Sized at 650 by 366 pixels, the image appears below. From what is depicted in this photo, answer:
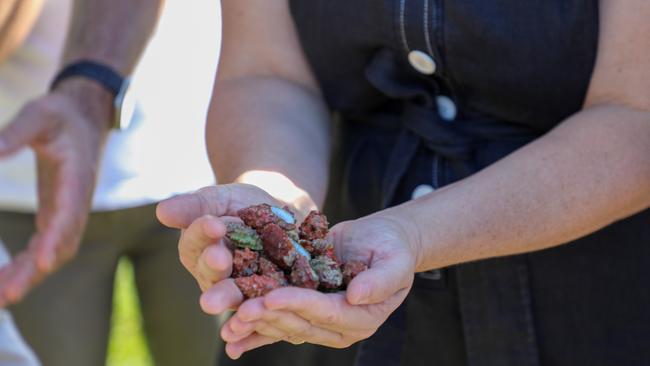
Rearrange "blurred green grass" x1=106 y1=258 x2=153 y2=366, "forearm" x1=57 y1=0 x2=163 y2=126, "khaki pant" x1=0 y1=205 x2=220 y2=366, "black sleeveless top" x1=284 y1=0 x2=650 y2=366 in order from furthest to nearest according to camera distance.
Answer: "blurred green grass" x1=106 y1=258 x2=153 y2=366 → "khaki pant" x1=0 y1=205 x2=220 y2=366 → "forearm" x1=57 y1=0 x2=163 y2=126 → "black sleeveless top" x1=284 y1=0 x2=650 y2=366

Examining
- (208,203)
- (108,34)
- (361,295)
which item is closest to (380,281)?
(361,295)

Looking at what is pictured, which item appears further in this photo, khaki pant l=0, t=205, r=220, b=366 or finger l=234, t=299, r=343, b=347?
khaki pant l=0, t=205, r=220, b=366

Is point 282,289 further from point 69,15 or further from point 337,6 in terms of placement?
point 69,15

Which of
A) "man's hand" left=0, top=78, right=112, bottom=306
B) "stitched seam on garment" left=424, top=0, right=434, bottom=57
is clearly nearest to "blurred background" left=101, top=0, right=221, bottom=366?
"man's hand" left=0, top=78, right=112, bottom=306

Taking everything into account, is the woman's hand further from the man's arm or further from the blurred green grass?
the blurred green grass

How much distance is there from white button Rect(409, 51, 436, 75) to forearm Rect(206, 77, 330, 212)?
0.24 m

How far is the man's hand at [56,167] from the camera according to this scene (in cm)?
228

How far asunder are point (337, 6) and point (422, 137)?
0.89 feet

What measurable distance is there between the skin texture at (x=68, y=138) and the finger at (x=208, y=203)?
795 millimetres

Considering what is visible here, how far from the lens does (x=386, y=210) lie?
1611 mm

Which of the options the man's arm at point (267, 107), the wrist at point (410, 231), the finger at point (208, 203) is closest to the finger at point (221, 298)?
the finger at point (208, 203)

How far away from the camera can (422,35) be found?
5.87ft

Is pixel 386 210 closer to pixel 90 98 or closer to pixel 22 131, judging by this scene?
pixel 22 131

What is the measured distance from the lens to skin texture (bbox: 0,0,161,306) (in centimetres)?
229
